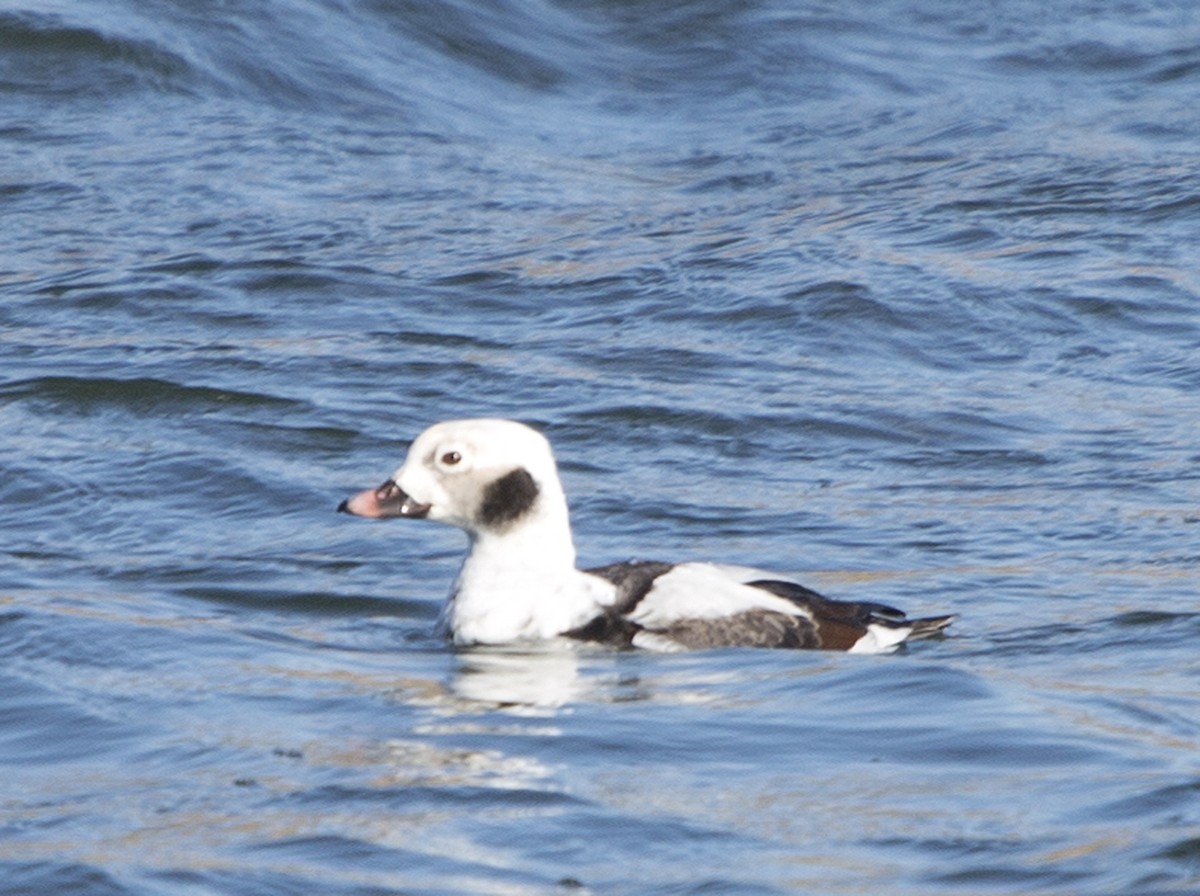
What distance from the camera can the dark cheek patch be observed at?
334 inches

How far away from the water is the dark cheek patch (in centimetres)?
43

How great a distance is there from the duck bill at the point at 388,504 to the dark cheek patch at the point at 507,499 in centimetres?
19

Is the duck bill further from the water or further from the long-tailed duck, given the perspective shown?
the water

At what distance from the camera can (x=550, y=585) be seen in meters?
8.42

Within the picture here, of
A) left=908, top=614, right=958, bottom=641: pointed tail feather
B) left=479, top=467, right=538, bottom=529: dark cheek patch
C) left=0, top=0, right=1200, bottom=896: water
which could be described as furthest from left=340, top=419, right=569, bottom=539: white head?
left=908, top=614, right=958, bottom=641: pointed tail feather

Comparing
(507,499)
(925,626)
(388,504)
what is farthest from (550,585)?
(925,626)

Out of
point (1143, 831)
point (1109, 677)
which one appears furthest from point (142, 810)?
point (1109, 677)

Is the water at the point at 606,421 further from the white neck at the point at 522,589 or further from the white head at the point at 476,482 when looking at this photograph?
the white head at the point at 476,482

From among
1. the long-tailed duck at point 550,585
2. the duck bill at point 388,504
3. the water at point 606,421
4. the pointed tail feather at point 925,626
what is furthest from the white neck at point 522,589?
the pointed tail feather at point 925,626

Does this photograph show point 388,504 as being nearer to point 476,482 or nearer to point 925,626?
point 476,482

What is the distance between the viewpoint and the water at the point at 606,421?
20.5ft

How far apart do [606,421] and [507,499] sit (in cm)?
323

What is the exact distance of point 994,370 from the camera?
12.6 metres

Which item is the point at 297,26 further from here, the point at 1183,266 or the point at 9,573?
the point at 9,573
